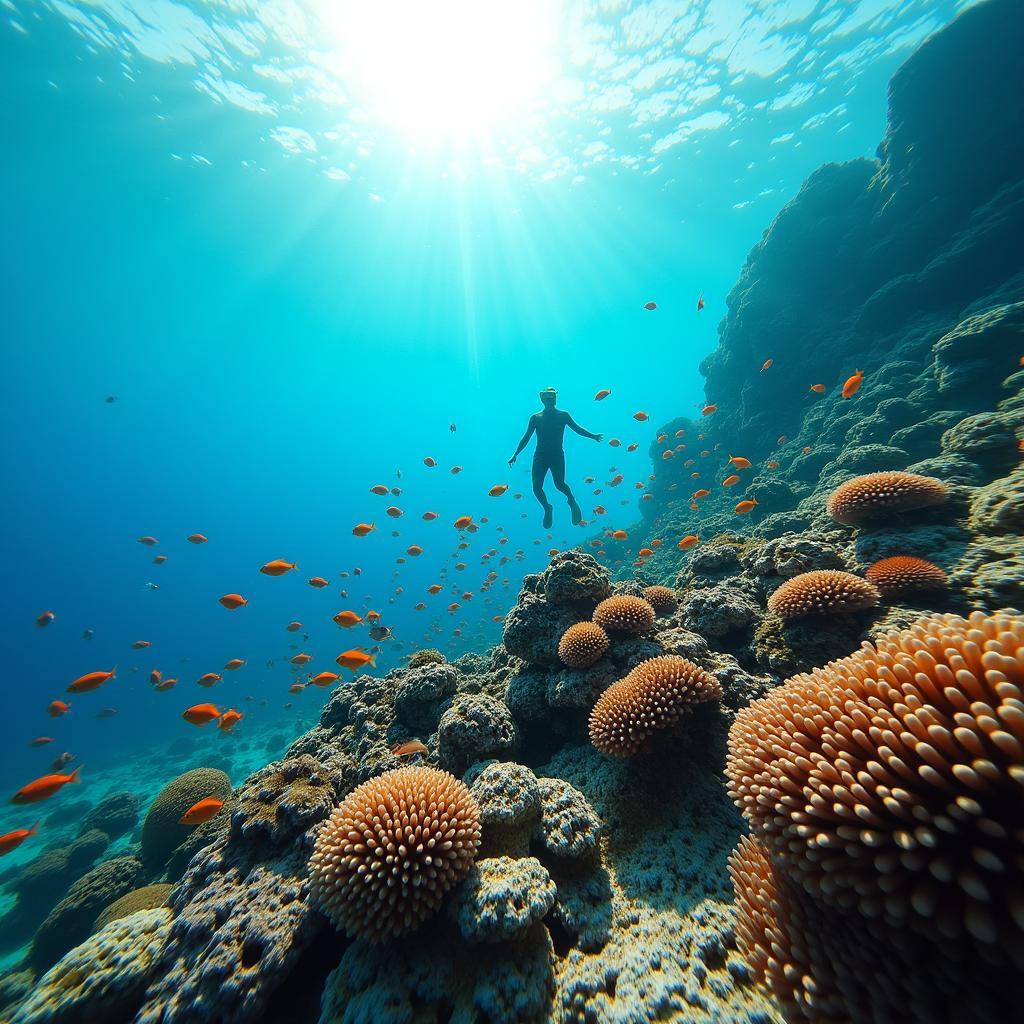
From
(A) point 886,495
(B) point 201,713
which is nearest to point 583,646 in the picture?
(A) point 886,495

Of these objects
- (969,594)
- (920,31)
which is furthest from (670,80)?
(969,594)

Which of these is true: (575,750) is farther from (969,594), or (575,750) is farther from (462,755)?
(969,594)

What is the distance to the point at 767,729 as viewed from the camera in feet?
7.96

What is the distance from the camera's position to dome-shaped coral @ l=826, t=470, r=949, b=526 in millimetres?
5109

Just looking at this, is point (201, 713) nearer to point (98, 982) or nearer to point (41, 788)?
point (41, 788)

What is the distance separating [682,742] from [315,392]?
11116cm

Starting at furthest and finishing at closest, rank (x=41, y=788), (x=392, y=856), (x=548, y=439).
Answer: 1. (x=548, y=439)
2. (x=41, y=788)
3. (x=392, y=856)

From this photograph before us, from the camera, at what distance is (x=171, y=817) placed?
8672mm

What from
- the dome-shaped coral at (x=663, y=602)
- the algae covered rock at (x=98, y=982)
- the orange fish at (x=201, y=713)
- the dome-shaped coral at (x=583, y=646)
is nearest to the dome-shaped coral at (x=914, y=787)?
the dome-shaped coral at (x=583, y=646)

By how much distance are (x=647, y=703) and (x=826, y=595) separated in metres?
2.43

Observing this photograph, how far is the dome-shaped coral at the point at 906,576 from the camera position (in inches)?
170

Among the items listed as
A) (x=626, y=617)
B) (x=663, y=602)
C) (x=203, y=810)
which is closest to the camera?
(x=626, y=617)

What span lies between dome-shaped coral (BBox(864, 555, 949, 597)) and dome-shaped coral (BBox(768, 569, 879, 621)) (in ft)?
0.63

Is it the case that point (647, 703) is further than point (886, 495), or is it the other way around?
point (886, 495)
